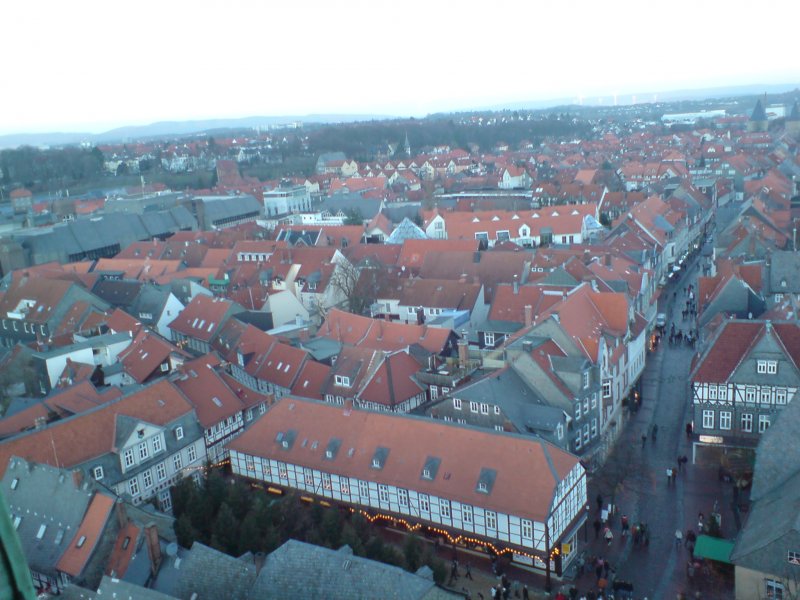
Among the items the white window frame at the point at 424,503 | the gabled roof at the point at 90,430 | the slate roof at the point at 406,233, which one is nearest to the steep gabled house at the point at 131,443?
the gabled roof at the point at 90,430

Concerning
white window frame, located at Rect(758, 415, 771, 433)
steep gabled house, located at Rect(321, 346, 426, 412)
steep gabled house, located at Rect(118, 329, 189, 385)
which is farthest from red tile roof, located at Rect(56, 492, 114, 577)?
white window frame, located at Rect(758, 415, 771, 433)

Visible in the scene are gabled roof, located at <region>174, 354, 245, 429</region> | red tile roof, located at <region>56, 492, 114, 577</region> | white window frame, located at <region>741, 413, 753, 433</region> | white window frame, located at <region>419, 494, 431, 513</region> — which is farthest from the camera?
gabled roof, located at <region>174, 354, 245, 429</region>

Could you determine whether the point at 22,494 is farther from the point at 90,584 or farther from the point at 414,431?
the point at 414,431

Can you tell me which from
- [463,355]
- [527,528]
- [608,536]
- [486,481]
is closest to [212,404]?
[463,355]

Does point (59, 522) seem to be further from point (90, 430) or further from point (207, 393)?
point (207, 393)

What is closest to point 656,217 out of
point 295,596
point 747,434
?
point 747,434

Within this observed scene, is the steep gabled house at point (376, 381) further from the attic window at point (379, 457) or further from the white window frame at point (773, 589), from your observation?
the white window frame at point (773, 589)

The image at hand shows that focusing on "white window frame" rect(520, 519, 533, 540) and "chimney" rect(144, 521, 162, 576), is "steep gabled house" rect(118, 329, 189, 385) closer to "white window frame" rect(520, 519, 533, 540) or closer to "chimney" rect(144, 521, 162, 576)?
"chimney" rect(144, 521, 162, 576)
